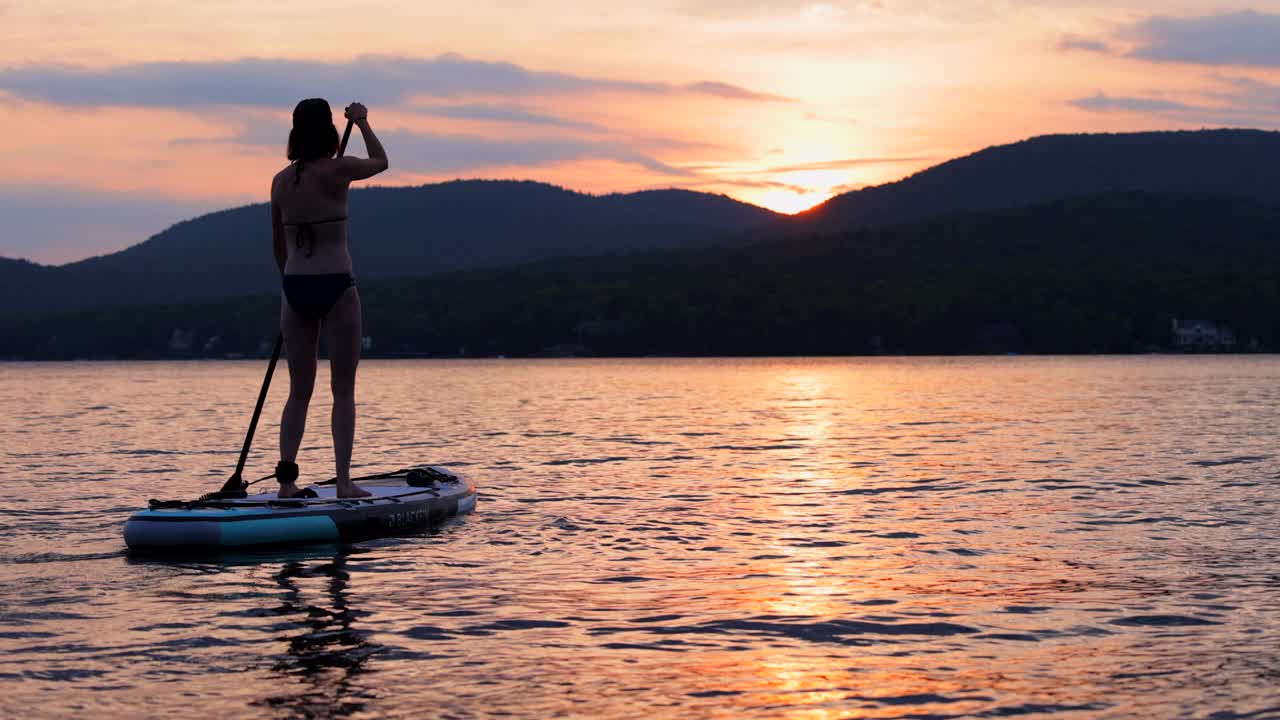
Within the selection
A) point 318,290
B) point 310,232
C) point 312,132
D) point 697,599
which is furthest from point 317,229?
point 697,599

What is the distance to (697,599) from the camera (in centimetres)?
1270

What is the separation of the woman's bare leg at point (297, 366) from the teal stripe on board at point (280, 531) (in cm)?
73

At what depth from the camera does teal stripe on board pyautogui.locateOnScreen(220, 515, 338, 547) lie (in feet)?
50.1

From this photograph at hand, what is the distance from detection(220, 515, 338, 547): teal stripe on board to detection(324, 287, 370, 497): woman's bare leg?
70cm

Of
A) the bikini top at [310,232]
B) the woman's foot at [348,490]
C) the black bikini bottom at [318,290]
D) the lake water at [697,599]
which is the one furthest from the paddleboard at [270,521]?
the bikini top at [310,232]

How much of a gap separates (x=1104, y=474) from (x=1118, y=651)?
627 inches

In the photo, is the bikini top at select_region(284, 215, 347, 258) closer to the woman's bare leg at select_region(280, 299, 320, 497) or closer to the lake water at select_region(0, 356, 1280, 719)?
the woman's bare leg at select_region(280, 299, 320, 497)

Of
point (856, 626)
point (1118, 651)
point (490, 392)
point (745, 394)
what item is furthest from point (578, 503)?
point (490, 392)

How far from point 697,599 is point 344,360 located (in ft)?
16.7

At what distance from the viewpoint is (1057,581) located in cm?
1355

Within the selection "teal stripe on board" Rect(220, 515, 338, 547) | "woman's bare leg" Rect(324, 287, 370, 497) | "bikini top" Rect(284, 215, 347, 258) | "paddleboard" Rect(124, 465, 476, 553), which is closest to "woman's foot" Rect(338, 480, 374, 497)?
"paddleboard" Rect(124, 465, 476, 553)

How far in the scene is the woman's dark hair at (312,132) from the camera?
15.2 meters

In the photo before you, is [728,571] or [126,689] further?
[728,571]

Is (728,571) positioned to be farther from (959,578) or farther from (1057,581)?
(1057,581)
